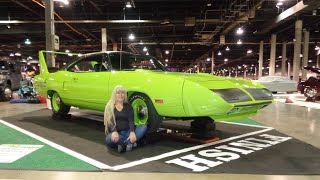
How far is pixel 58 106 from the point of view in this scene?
288 inches

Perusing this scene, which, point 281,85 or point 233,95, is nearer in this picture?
point 233,95

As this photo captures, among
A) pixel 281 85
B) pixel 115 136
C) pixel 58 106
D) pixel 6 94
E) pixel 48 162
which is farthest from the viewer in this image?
pixel 281 85

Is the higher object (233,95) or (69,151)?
(233,95)

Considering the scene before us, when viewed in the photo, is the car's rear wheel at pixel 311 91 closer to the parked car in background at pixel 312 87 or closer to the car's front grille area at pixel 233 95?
the parked car in background at pixel 312 87

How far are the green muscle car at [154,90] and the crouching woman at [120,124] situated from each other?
475 millimetres

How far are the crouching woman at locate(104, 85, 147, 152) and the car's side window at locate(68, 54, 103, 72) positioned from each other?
1.66 m

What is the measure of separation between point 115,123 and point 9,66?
12459 millimetres

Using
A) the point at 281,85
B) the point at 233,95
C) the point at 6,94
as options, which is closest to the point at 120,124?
the point at 233,95

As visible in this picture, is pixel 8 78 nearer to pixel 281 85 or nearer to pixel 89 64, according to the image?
pixel 89 64

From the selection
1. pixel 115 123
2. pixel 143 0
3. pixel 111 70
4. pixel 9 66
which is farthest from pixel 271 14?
pixel 115 123

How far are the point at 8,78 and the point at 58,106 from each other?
8.28 meters

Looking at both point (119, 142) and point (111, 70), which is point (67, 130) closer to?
point (111, 70)

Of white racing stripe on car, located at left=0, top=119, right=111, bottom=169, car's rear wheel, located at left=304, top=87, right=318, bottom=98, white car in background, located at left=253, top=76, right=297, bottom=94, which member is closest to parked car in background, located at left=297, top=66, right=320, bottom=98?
car's rear wheel, located at left=304, top=87, right=318, bottom=98

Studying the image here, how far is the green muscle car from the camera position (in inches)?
166
